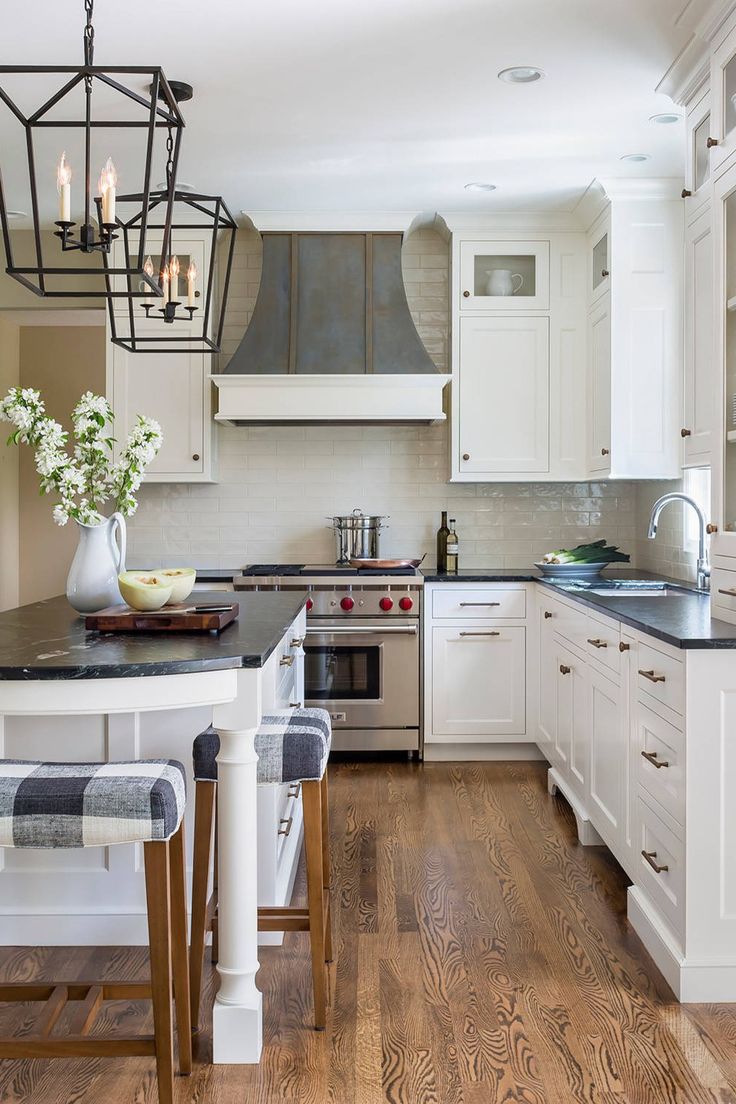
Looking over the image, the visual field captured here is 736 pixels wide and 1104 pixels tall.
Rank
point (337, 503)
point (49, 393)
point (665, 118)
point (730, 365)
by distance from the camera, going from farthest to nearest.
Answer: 1. point (49, 393)
2. point (337, 503)
3. point (665, 118)
4. point (730, 365)

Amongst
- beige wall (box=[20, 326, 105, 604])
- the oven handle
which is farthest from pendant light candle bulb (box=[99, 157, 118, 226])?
beige wall (box=[20, 326, 105, 604])

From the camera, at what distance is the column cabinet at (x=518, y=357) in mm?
4988

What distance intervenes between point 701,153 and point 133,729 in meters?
2.55

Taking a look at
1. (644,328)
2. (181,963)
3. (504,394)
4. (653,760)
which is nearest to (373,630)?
(504,394)

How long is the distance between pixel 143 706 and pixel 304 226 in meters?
3.65

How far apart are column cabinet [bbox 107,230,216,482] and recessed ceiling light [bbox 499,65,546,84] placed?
2009 millimetres

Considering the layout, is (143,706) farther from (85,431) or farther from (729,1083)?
(729,1083)

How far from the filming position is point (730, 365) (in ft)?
9.34

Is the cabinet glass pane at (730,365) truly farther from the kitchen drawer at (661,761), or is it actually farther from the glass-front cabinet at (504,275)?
the glass-front cabinet at (504,275)

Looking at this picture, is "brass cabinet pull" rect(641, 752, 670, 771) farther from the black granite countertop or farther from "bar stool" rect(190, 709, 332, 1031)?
the black granite countertop

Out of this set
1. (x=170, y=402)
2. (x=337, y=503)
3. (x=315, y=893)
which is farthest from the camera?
(x=337, y=503)

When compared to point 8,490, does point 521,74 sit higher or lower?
higher

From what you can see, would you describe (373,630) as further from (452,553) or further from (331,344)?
(331,344)

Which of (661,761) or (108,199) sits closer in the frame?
(108,199)
